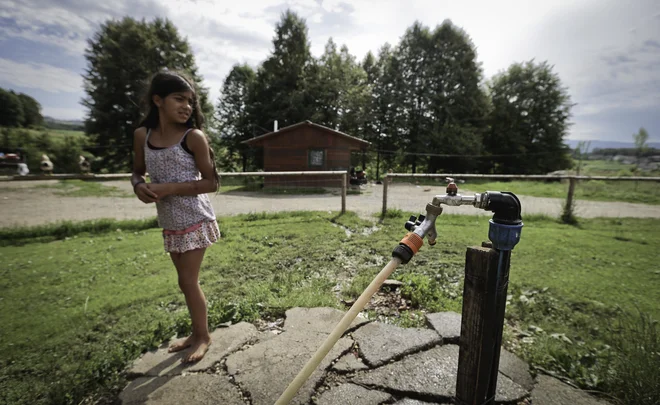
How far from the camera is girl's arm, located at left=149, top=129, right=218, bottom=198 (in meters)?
1.80

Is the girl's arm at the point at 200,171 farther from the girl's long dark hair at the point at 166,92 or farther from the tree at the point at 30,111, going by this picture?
the tree at the point at 30,111

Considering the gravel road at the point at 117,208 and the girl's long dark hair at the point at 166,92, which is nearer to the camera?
the girl's long dark hair at the point at 166,92

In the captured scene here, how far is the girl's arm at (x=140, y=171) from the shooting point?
1.76m

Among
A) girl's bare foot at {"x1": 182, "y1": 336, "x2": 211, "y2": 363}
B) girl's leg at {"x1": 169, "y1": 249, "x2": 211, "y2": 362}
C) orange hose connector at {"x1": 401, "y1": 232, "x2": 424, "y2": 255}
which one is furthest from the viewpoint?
girl's bare foot at {"x1": 182, "y1": 336, "x2": 211, "y2": 363}

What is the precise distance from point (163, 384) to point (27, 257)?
4.65 meters

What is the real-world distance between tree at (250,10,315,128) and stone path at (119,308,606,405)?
2374cm

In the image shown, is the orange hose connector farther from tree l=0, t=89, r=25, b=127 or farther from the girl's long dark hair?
tree l=0, t=89, r=25, b=127

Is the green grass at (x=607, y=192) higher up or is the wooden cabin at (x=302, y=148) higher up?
the wooden cabin at (x=302, y=148)

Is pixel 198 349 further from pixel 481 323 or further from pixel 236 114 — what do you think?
pixel 236 114

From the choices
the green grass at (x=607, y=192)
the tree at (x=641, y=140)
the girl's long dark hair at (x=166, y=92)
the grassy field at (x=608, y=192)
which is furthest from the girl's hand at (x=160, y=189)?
the tree at (x=641, y=140)

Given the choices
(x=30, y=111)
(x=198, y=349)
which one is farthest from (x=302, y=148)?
(x=30, y=111)

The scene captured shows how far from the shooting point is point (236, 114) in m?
30.3

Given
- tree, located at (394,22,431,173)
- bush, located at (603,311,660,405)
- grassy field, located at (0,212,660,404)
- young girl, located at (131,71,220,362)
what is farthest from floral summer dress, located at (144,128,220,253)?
tree, located at (394,22,431,173)

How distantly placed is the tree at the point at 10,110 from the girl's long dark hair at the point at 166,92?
55.7 meters
